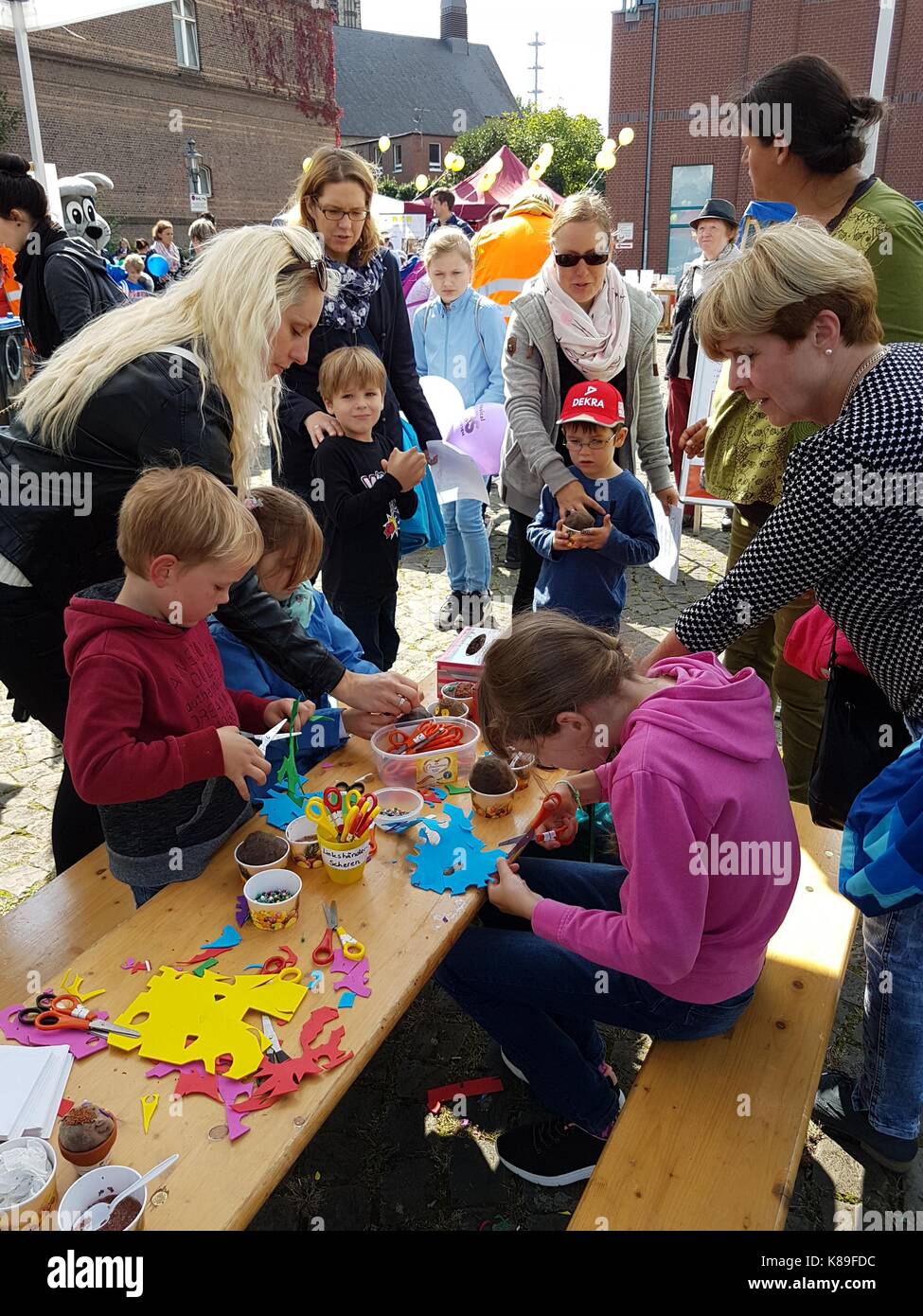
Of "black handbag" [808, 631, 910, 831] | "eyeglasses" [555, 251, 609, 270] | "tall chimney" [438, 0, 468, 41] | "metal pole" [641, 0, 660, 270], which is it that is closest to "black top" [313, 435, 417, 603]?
"eyeglasses" [555, 251, 609, 270]

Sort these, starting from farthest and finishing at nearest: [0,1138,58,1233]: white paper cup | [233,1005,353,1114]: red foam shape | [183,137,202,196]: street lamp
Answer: [183,137,202,196]: street lamp
[233,1005,353,1114]: red foam shape
[0,1138,58,1233]: white paper cup

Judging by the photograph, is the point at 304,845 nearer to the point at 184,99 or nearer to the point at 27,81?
the point at 27,81

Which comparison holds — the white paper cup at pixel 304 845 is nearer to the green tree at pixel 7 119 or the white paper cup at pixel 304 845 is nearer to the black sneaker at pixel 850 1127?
the black sneaker at pixel 850 1127

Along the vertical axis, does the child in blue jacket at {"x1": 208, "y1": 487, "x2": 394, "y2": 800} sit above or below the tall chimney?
below

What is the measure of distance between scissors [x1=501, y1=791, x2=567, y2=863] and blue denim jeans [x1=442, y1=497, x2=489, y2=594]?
10.4 ft

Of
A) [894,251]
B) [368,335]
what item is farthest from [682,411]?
[894,251]

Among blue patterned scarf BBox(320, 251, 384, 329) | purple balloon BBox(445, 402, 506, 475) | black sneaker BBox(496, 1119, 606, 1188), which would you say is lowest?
black sneaker BBox(496, 1119, 606, 1188)

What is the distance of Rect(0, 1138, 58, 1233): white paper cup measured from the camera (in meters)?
1.22

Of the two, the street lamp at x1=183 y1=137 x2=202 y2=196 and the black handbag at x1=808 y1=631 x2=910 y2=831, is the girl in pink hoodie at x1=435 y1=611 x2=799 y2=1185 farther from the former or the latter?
the street lamp at x1=183 y1=137 x2=202 y2=196

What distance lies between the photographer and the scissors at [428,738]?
2447 mm

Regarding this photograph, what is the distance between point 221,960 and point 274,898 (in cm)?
17

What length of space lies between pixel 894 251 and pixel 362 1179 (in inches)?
114

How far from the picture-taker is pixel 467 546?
5.50 meters
